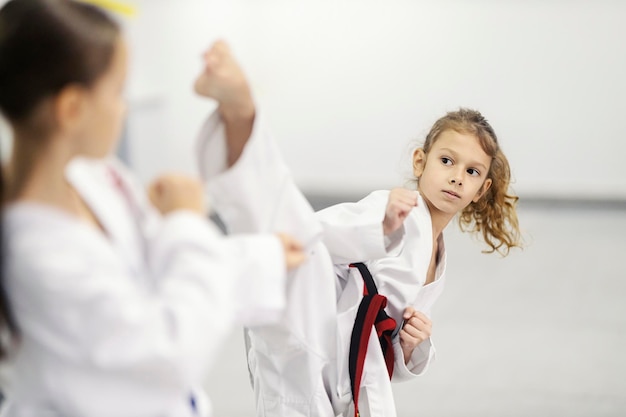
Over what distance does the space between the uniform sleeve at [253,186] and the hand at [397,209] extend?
102 mm

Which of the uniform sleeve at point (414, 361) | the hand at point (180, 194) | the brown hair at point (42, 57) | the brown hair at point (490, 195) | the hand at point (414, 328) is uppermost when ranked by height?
the brown hair at point (42, 57)

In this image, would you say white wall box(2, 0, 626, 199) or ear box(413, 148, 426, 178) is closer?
ear box(413, 148, 426, 178)

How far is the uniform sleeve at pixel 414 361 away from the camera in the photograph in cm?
94

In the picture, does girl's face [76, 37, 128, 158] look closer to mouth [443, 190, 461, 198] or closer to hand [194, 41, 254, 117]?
hand [194, 41, 254, 117]

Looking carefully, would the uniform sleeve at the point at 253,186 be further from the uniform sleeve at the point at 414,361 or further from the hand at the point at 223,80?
the uniform sleeve at the point at 414,361

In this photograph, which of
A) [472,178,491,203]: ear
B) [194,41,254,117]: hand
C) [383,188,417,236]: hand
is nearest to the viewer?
[194,41,254,117]: hand

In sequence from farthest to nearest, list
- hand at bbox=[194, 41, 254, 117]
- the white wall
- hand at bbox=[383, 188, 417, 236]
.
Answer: the white wall, hand at bbox=[383, 188, 417, 236], hand at bbox=[194, 41, 254, 117]

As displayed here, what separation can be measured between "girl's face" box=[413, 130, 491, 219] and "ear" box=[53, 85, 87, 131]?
17.7 inches

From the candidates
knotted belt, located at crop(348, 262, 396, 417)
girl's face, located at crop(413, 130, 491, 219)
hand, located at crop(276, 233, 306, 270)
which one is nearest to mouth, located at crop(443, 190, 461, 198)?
girl's face, located at crop(413, 130, 491, 219)

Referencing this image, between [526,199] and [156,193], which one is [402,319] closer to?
[526,199]

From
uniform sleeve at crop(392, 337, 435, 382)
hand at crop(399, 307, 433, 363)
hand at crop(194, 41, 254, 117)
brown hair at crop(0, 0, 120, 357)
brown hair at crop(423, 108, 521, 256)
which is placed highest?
brown hair at crop(0, 0, 120, 357)

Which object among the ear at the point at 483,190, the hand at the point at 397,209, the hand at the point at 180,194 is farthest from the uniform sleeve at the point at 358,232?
the hand at the point at 180,194

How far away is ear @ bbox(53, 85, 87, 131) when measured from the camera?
0.54m

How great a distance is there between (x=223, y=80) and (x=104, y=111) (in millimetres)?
134
